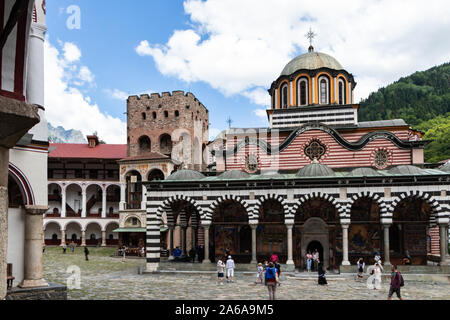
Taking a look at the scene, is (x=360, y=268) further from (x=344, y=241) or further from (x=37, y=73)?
(x=37, y=73)

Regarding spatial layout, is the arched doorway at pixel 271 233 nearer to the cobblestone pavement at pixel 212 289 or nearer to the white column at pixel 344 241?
the white column at pixel 344 241

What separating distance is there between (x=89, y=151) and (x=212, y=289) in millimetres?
36078

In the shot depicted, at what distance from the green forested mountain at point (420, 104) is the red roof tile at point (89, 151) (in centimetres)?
4096

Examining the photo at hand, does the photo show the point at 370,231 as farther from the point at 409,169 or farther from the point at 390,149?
the point at 390,149

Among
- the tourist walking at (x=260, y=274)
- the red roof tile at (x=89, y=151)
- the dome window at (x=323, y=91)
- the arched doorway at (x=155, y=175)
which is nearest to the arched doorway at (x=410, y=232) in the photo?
the tourist walking at (x=260, y=274)

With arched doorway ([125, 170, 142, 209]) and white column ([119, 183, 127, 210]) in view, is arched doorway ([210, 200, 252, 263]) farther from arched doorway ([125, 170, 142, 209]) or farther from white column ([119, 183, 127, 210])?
white column ([119, 183, 127, 210])

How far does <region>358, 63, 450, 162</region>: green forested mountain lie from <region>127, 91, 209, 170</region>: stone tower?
33.8 m

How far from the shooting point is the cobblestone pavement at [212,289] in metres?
14.9

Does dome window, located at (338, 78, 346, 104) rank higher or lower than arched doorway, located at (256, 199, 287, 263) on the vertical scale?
higher

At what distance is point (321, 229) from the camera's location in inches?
926

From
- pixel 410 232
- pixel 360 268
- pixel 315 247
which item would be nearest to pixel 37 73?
pixel 360 268

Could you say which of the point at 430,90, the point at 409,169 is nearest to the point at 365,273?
the point at 409,169

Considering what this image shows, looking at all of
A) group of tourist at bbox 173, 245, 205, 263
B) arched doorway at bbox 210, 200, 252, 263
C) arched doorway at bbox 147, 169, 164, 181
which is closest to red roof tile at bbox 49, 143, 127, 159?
arched doorway at bbox 147, 169, 164, 181

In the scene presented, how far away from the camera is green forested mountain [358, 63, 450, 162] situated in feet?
197
